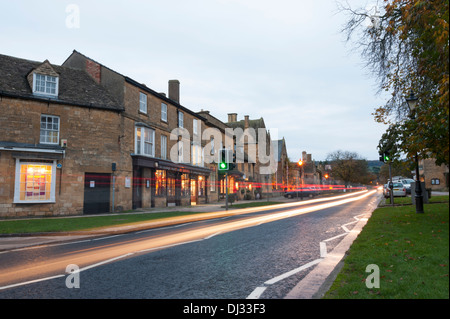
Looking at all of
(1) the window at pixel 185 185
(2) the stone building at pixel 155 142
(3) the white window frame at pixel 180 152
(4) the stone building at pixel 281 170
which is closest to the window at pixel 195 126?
(2) the stone building at pixel 155 142

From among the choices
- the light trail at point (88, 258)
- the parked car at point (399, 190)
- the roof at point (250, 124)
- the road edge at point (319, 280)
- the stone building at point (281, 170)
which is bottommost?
the light trail at point (88, 258)

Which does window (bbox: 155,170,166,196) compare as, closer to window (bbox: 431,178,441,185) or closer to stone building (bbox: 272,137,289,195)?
stone building (bbox: 272,137,289,195)

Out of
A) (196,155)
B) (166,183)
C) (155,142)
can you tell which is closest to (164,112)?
(155,142)

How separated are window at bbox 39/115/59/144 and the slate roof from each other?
3.94 feet

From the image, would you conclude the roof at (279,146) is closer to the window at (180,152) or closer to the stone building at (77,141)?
the window at (180,152)

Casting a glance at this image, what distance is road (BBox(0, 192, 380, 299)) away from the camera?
16.7ft

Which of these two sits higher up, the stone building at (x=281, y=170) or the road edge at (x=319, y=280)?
the stone building at (x=281, y=170)

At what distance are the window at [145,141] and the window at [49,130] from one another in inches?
229

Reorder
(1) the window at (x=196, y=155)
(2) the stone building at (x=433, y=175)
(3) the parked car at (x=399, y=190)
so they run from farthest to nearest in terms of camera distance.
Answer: (2) the stone building at (x=433, y=175), (1) the window at (x=196, y=155), (3) the parked car at (x=399, y=190)

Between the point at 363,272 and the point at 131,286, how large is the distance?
12.7 ft

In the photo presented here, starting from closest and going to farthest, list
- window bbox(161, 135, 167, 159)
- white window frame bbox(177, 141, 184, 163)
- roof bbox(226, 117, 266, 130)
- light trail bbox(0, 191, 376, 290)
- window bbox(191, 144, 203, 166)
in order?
light trail bbox(0, 191, 376, 290), window bbox(161, 135, 167, 159), white window frame bbox(177, 141, 184, 163), window bbox(191, 144, 203, 166), roof bbox(226, 117, 266, 130)

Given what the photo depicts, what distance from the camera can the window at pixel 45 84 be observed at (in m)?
20.3

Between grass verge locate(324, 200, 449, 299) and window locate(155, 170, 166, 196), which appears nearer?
grass verge locate(324, 200, 449, 299)

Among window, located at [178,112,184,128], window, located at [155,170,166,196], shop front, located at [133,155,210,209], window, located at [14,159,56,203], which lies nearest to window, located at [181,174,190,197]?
shop front, located at [133,155,210,209]
